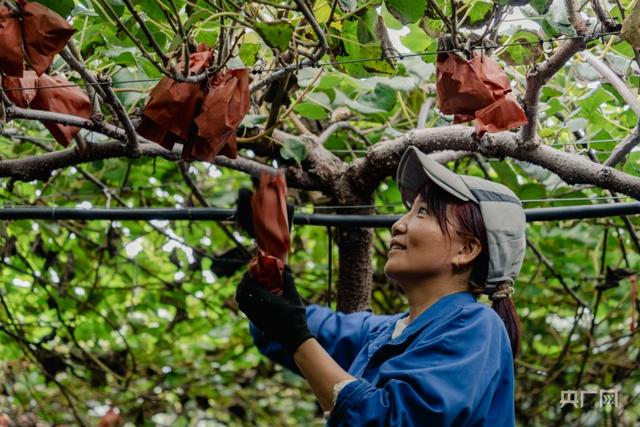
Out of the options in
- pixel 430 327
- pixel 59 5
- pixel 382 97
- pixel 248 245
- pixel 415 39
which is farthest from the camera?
pixel 248 245

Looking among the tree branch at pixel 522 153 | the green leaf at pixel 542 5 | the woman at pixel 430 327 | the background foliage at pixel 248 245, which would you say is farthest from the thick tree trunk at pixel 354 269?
the green leaf at pixel 542 5

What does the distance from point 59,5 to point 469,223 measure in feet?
2.41

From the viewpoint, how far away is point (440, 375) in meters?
1.35

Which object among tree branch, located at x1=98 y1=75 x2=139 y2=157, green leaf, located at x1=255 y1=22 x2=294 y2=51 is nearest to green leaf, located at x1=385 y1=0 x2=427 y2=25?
green leaf, located at x1=255 y1=22 x2=294 y2=51

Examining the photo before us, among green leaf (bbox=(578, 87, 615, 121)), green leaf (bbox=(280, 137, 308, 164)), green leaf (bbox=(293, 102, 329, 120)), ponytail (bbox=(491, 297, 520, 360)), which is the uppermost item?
green leaf (bbox=(578, 87, 615, 121))

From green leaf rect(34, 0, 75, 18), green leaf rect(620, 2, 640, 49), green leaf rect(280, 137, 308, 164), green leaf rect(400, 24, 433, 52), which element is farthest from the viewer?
green leaf rect(400, 24, 433, 52)

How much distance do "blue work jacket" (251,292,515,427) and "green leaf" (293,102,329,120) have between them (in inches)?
23.3

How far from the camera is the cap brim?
5.22 ft

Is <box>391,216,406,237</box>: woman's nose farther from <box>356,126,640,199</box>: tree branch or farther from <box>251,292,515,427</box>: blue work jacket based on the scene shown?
<box>356,126,640,199</box>: tree branch

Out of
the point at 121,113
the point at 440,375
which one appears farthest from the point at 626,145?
the point at 121,113

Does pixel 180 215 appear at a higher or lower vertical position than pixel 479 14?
lower

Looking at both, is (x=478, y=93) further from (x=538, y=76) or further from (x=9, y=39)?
(x=9, y=39)

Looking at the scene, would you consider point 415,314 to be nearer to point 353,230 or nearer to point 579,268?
point 353,230

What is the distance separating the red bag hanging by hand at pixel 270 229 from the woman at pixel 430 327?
2 centimetres
